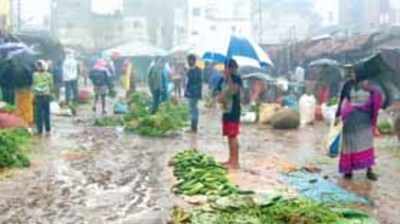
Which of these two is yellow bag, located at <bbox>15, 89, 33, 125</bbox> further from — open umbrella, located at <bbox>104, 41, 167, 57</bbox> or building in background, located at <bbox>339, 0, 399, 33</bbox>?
open umbrella, located at <bbox>104, 41, 167, 57</bbox>

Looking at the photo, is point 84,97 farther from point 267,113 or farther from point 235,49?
point 235,49

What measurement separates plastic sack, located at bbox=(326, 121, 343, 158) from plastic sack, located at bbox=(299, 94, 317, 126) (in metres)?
7.49

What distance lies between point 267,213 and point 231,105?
417 cm

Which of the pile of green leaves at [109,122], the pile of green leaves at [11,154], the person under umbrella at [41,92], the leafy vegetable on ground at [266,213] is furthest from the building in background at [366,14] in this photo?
the leafy vegetable on ground at [266,213]

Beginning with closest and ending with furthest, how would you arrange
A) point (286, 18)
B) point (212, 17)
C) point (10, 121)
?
point (10, 121) < point (286, 18) < point (212, 17)

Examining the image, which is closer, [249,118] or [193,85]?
[193,85]

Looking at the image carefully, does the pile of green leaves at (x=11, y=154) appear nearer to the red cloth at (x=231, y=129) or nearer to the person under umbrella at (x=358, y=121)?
the red cloth at (x=231, y=129)

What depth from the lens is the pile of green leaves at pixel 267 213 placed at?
7281mm

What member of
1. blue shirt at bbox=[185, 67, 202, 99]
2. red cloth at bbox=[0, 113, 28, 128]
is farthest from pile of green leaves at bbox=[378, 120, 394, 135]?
red cloth at bbox=[0, 113, 28, 128]

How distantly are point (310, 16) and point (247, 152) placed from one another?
178 ft

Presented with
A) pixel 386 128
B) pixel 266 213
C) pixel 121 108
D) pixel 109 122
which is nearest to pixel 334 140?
pixel 266 213

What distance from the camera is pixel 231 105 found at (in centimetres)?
1159

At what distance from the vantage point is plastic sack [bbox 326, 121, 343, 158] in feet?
38.7

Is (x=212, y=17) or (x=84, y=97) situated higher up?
(x=212, y=17)
